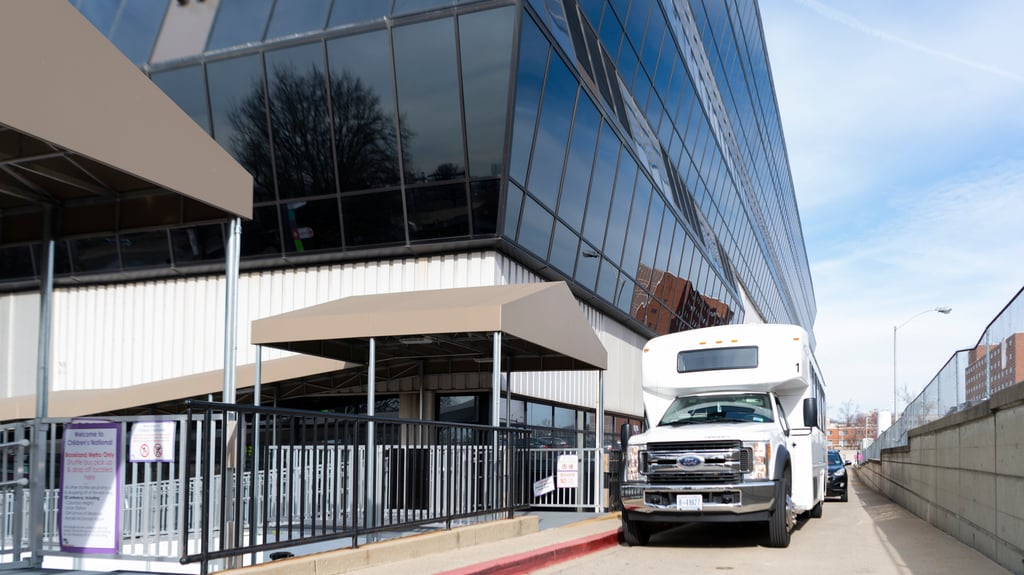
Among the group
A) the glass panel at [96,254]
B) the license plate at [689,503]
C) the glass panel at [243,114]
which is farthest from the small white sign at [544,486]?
the glass panel at [96,254]

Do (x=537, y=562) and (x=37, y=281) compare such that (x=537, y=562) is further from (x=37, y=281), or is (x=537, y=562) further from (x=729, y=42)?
(x=729, y=42)

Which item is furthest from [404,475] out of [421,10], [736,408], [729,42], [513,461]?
[729,42]

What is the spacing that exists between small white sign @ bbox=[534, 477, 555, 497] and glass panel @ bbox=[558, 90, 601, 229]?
263 inches

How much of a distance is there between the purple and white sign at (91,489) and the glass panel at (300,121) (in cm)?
1166

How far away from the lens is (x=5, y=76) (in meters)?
6.42

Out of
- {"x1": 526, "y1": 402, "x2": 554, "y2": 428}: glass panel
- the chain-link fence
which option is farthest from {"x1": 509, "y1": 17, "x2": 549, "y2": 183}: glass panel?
the chain-link fence

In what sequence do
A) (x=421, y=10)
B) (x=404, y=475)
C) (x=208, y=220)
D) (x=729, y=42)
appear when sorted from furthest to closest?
(x=729, y=42) → (x=421, y=10) → (x=404, y=475) → (x=208, y=220)

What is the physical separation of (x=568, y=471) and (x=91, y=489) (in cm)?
1011

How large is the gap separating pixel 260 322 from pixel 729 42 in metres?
33.6

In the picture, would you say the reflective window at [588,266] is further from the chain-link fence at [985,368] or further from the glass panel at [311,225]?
the chain-link fence at [985,368]

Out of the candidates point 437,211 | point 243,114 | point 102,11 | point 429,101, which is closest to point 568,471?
point 437,211

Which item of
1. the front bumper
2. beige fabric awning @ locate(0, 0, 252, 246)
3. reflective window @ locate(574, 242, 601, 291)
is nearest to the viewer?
beige fabric awning @ locate(0, 0, 252, 246)

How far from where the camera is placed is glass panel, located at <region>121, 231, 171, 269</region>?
21.7 meters

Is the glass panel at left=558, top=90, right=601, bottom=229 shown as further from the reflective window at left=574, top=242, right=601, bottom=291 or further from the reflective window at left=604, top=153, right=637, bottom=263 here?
the reflective window at left=604, top=153, right=637, bottom=263
